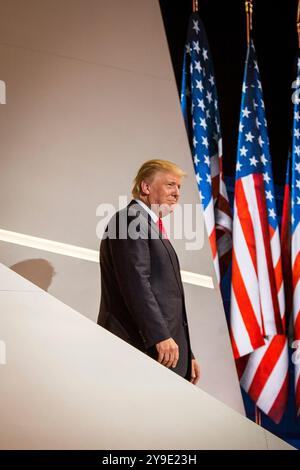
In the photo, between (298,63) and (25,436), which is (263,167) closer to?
(298,63)

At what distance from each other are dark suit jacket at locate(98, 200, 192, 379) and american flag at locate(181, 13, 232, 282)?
2.26 ft

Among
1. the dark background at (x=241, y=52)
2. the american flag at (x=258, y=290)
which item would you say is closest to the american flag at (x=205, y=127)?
the american flag at (x=258, y=290)

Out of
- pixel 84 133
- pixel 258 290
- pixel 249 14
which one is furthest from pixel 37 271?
pixel 249 14

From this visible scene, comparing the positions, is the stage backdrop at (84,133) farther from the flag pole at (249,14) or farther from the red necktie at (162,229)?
the flag pole at (249,14)

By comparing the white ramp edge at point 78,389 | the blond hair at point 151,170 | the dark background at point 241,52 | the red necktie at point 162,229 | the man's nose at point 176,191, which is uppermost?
the dark background at point 241,52

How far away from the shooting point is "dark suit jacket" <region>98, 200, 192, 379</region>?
7.91 ft

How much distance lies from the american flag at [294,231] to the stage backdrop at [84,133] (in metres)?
0.72

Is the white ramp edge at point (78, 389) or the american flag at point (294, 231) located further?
the american flag at point (294, 231)

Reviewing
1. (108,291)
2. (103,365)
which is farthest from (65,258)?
(103,365)

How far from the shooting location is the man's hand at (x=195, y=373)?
250 centimetres

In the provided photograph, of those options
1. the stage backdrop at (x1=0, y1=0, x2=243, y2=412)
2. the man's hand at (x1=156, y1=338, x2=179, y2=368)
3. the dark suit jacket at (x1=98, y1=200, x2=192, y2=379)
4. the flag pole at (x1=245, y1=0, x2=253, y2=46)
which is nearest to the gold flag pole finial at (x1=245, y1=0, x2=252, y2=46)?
the flag pole at (x1=245, y1=0, x2=253, y2=46)

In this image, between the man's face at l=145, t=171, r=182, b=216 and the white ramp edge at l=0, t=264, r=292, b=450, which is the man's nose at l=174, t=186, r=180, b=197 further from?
the white ramp edge at l=0, t=264, r=292, b=450

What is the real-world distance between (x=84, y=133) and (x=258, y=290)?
1.24m

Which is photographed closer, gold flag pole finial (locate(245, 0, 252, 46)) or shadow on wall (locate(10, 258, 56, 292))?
shadow on wall (locate(10, 258, 56, 292))
